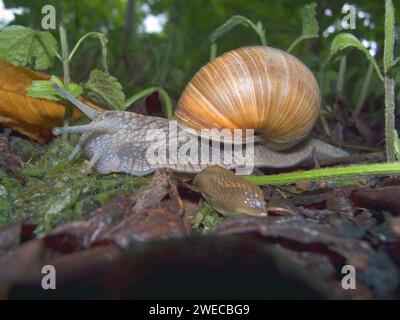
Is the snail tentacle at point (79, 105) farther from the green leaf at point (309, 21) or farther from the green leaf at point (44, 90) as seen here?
the green leaf at point (309, 21)

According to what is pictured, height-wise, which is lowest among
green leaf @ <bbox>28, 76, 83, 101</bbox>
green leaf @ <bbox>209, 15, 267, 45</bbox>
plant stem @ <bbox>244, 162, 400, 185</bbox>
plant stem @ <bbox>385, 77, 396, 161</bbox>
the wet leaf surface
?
the wet leaf surface

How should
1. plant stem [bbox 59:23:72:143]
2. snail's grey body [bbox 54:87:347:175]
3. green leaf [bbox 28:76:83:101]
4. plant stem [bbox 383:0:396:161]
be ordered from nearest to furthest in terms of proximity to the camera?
plant stem [bbox 383:0:396:161]
green leaf [bbox 28:76:83:101]
plant stem [bbox 59:23:72:143]
snail's grey body [bbox 54:87:347:175]

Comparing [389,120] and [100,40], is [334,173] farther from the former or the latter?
[100,40]

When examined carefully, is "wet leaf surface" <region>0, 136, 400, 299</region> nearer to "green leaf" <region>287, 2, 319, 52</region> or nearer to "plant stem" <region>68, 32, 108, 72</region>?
"plant stem" <region>68, 32, 108, 72</region>

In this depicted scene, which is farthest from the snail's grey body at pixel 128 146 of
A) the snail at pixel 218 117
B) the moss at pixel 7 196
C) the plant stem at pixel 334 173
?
the plant stem at pixel 334 173

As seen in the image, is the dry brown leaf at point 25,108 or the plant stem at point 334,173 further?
the dry brown leaf at point 25,108

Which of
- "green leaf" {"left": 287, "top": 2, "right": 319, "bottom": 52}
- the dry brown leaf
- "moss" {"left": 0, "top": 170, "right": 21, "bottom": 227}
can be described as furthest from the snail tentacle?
"green leaf" {"left": 287, "top": 2, "right": 319, "bottom": 52}

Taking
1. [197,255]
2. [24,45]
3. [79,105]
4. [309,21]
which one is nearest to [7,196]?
[79,105]

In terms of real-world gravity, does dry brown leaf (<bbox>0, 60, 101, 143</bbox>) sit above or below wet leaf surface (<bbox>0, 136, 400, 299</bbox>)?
above
